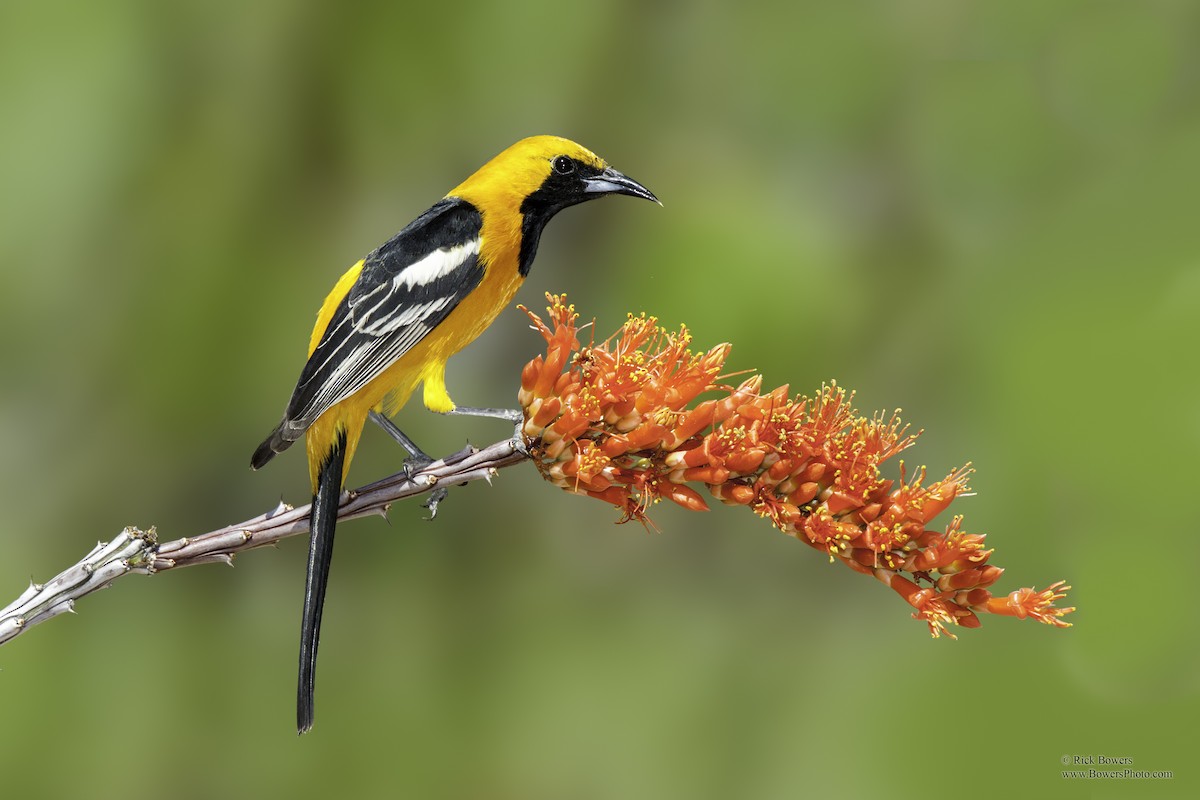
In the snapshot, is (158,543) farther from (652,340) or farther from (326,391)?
(652,340)

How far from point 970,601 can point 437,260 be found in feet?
5.67

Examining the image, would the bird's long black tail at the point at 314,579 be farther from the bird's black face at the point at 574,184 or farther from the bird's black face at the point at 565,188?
the bird's black face at the point at 574,184

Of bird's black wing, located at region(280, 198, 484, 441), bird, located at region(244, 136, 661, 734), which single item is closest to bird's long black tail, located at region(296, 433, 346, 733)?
bird, located at region(244, 136, 661, 734)

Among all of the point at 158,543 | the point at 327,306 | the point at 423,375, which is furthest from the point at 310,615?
the point at 327,306

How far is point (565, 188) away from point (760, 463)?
1.09 meters

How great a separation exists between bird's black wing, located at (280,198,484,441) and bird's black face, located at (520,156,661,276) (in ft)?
0.51

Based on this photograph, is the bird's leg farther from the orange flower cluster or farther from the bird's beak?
the bird's beak

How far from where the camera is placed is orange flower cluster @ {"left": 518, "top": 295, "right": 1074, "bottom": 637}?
2656 mm

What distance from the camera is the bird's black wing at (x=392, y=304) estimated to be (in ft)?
9.36

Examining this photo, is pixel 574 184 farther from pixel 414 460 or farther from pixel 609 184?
pixel 414 460

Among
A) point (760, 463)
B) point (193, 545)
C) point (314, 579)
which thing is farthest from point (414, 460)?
point (760, 463)

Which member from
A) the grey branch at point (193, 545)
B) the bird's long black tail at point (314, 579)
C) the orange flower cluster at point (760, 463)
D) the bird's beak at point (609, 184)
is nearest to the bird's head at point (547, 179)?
the bird's beak at point (609, 184)

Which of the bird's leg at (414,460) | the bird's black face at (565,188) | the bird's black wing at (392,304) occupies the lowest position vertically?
the bird's leg at (414,460)

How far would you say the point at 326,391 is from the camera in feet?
9.28
